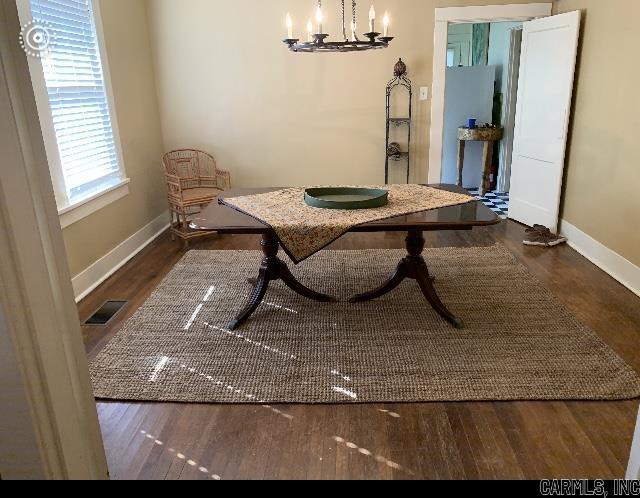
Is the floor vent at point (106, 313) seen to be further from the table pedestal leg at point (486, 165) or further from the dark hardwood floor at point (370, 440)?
the table pedestal leg at point (486, 165)

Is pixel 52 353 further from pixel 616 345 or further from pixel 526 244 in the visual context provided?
pixel 526 244

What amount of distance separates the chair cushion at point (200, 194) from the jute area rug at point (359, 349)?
0.98 meters

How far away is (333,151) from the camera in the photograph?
15.9 ft

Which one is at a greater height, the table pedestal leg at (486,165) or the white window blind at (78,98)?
the white window blind at (78,98)

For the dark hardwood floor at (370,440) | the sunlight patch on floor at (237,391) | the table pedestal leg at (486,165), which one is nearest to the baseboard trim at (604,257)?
the dark hardwood floor at (370,440)

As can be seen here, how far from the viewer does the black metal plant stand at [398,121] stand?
4.54m

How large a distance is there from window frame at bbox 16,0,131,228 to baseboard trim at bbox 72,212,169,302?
1.26 ft

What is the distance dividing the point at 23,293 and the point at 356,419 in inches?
60.8

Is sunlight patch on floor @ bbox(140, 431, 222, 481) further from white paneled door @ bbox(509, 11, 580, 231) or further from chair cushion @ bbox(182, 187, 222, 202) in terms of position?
white paneled door @ bbox(509, 11, 580, 231)

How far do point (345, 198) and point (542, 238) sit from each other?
2209 millimetres

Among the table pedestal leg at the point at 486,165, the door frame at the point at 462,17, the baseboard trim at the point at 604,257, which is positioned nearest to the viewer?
the baseboard trim at the point at 604,257

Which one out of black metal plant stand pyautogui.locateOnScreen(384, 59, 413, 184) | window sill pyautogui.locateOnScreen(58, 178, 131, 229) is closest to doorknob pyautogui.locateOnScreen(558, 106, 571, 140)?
black metal plant stand pyautogui.locateOnScreen(384, 59, 413, 184)

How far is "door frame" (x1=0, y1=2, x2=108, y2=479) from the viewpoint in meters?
0.72

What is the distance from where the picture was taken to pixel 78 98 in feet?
11.1
